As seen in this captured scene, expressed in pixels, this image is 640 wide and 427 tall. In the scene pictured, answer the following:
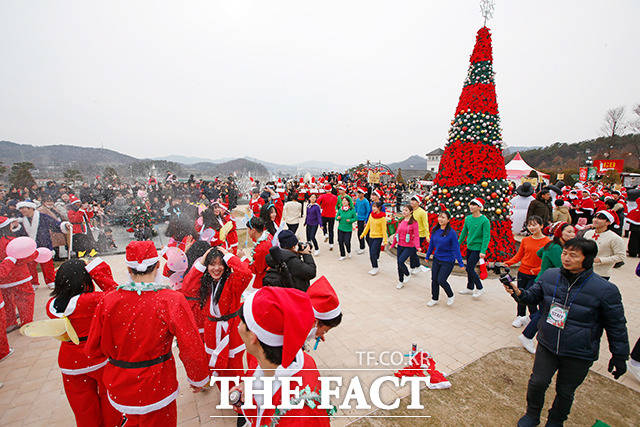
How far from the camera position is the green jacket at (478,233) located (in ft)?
17.8

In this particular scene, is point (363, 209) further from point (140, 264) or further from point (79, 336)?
point (79, 336)

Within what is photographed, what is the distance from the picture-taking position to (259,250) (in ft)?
11.5

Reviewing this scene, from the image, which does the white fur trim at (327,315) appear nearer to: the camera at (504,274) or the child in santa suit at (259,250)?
the child in santa suit at (259,250)

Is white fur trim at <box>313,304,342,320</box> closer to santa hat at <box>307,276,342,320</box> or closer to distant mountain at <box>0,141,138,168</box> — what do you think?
santa hat at <box>307,276,342,320</box>

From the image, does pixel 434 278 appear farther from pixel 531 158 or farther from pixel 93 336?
→ pixel 531 158

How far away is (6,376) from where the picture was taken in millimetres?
3496

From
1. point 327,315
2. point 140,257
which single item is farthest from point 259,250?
point 327,315

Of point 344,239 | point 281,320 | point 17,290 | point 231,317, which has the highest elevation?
point 281,320

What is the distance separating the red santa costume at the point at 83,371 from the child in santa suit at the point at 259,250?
1561 millimetres

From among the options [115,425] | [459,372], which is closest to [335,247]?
[459,372]

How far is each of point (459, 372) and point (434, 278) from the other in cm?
192

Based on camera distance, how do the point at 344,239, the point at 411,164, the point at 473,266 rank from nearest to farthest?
the point at 473,266, the point at 344,239, the point at 411,164

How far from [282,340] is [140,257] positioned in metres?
1.38

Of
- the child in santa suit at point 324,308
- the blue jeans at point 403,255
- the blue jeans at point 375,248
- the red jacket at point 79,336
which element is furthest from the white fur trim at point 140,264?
the blue jeans at point 375,248
